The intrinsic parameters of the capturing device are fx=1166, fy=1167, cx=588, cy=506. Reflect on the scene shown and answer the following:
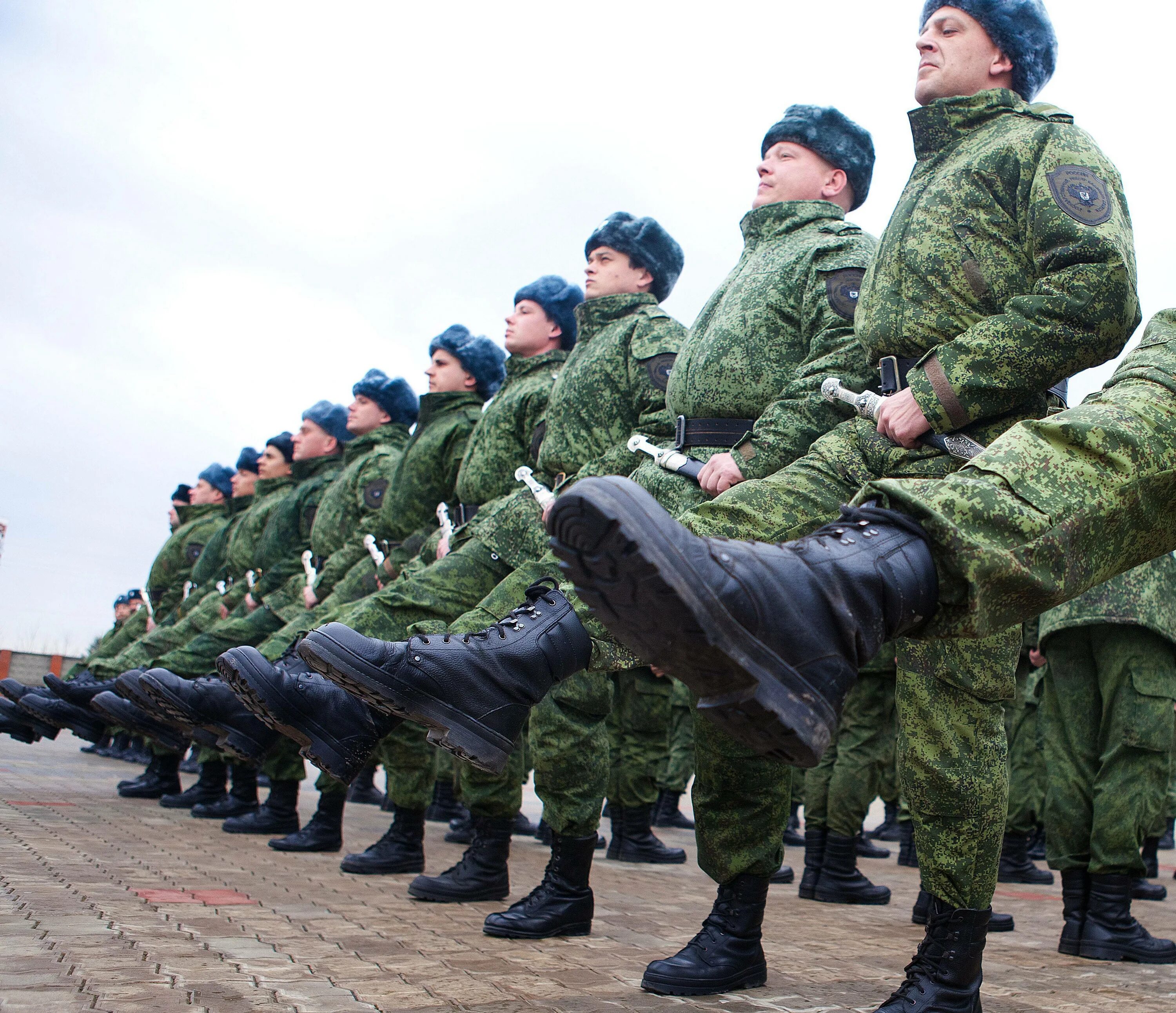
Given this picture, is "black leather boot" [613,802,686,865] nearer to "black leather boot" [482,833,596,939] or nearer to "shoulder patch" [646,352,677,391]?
"black leather boot" [482,833,596,939]

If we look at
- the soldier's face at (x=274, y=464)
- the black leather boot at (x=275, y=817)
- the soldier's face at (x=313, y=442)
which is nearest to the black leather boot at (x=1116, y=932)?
the black leather boot at (x=275, y=817)

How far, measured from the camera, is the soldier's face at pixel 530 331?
5.92 metres

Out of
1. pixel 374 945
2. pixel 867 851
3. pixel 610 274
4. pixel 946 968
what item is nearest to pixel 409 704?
pixel 374 945

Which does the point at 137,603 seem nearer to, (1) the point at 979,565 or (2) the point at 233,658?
(2) the point at 233,658

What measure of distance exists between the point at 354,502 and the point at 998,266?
204 inches

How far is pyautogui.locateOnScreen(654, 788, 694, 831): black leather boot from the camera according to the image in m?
8.30

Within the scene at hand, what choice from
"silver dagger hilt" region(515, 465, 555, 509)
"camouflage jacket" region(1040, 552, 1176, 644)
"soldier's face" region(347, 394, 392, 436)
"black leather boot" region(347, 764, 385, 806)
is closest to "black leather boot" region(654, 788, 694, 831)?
"black leather boot" region(347, 764, 385, 806)

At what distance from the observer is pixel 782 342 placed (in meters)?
3.59

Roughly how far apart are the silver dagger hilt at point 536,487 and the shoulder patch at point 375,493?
2135mm

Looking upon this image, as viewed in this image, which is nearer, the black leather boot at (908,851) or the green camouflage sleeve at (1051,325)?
the green camouflage sleeve at (1051,325)

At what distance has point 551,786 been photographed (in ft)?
12.2

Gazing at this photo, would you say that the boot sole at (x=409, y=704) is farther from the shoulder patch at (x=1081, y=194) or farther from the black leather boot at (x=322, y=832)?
the black leather boot at (x=322, y=832)

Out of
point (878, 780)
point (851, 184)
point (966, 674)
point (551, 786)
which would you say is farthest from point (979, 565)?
point (878, 780)

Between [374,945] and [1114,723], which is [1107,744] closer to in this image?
[1114,723]
